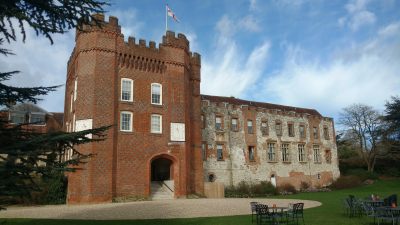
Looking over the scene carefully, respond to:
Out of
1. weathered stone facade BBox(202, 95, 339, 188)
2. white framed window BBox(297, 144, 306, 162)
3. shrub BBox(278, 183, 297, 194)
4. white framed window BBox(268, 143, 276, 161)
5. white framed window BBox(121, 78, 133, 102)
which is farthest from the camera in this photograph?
white framed window BBox(297, 144, 306, 162)

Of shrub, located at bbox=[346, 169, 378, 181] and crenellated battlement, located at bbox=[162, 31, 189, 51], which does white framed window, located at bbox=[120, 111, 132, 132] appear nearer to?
crenellated battlement, located at bbox=[162, 31, 189, 51]

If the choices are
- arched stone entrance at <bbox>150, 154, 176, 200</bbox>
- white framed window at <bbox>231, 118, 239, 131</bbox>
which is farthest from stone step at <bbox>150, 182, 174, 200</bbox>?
white framed window at <bbox>231, 118, 239, 131</bbox>

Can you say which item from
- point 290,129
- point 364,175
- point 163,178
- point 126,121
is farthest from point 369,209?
point 364,175

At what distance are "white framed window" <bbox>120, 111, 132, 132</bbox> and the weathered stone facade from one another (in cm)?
1119

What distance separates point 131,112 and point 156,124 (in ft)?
6.90

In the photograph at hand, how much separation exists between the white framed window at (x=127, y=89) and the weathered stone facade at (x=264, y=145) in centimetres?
1124

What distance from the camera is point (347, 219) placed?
48.4 feet

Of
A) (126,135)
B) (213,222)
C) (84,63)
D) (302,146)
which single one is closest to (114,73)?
(84,63)

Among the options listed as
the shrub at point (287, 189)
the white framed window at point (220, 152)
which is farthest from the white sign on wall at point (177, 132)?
the shrub at point (287, 189)

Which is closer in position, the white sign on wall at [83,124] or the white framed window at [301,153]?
the white sign on wall at [83,124]

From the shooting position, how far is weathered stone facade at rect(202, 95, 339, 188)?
36.4 m

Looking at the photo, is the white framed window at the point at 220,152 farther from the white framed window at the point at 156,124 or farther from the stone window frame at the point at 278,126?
the white framed window at the point at 156,124

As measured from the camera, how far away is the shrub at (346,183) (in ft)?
136

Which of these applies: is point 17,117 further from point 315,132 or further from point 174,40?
point 315,132
